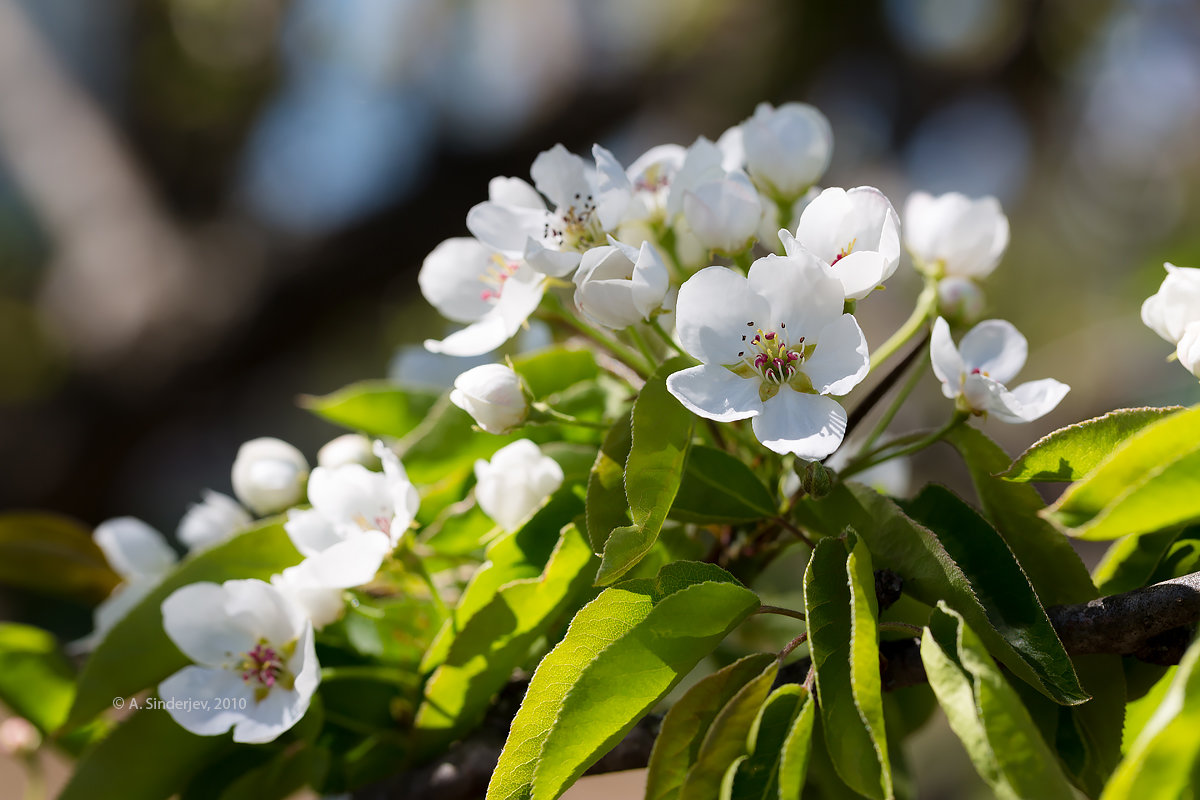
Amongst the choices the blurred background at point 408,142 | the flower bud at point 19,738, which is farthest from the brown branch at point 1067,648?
the blurred background at point 408,142

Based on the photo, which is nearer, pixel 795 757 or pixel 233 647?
pixel 795 757

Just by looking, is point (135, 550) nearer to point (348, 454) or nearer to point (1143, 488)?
point (348, 454)

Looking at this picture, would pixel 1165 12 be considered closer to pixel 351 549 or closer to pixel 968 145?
pixel 968 145

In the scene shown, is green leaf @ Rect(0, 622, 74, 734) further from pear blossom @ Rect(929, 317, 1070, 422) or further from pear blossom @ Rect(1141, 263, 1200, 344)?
pear blossom @ Rect(1141, 263, 1200, 344)

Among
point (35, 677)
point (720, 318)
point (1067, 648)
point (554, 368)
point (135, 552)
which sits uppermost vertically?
point (720, 318)

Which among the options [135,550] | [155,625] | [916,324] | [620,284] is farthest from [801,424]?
[135,550]

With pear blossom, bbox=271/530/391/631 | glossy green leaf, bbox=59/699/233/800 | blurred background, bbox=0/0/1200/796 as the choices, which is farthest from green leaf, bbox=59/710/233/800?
blurred background, bbox=0/0/1200/796
